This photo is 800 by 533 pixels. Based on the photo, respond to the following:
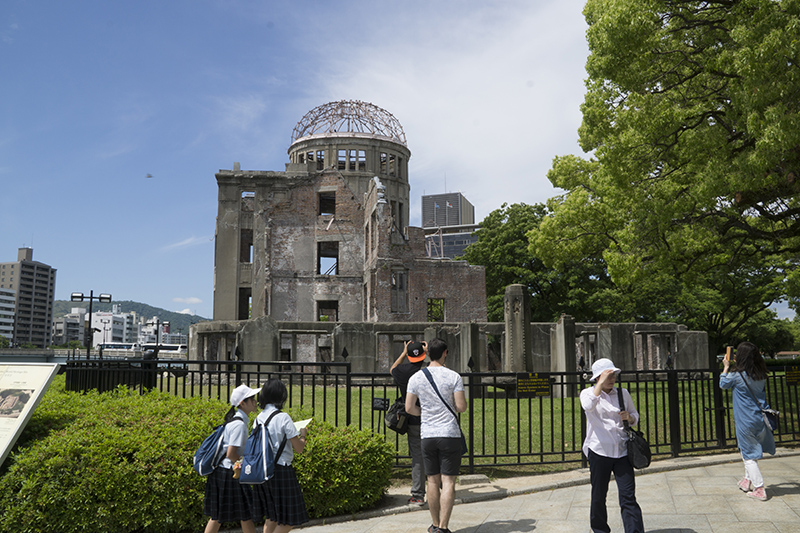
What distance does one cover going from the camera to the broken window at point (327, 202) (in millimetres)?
39225

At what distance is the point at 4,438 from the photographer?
6480 millimetres

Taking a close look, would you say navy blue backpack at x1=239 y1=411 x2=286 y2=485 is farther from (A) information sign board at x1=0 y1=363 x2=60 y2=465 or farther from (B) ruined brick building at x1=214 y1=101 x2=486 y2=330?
(B) ruined brick building at x1=214 y1=101 x2=486 y2=330

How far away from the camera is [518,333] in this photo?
63.0ft

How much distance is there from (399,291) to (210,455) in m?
28.9

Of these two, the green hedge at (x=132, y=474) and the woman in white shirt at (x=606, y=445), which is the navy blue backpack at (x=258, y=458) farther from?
the woman in white shirt at (x=606, y=445)

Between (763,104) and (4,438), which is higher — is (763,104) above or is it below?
above

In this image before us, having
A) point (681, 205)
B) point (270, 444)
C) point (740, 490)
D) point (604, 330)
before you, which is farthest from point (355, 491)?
point (604, 330)

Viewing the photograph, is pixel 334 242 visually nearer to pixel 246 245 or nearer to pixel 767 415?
pixel 246 245

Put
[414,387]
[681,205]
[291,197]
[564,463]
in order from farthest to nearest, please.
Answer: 1. [291,197]
2. [681,205]
3. [564,463]
4. [414,387]

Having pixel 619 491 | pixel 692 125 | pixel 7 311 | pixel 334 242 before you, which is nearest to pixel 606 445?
pixel 619 491

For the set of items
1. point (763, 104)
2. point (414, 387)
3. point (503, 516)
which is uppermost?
point (763, 104)

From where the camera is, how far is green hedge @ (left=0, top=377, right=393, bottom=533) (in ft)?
19.7

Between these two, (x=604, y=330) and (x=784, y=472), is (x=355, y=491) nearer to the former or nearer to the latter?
(x=784, y=472)

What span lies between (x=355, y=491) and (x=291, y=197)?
3273 cm
